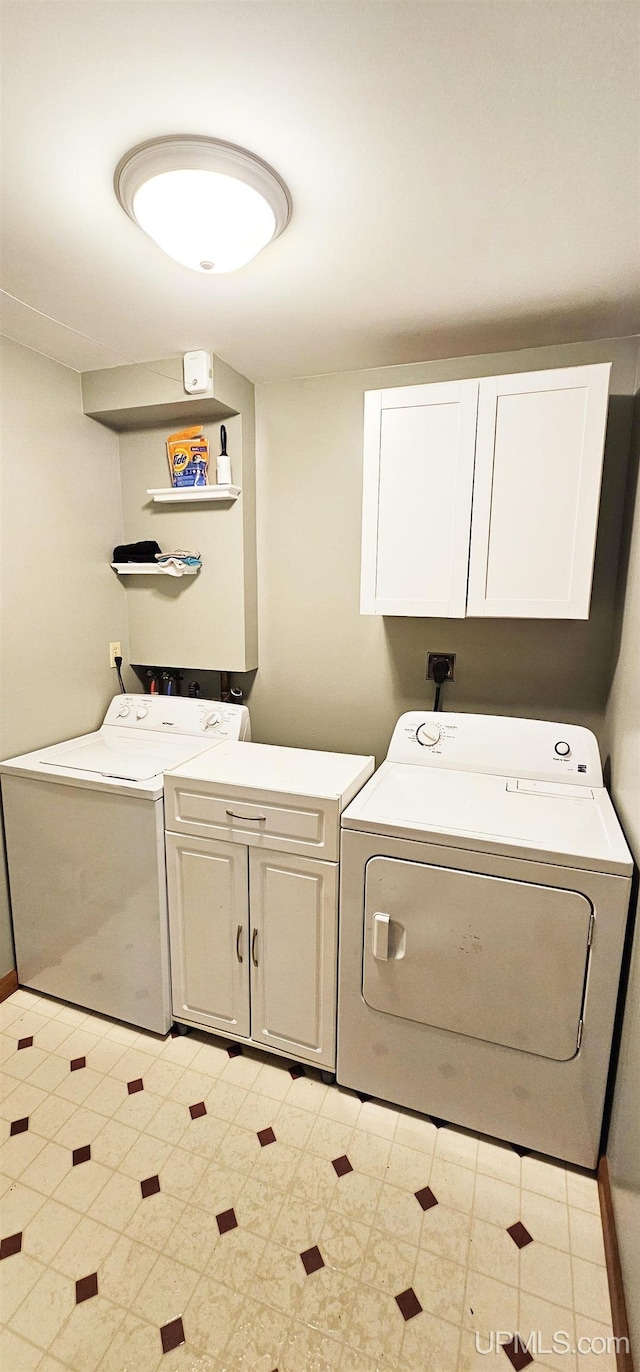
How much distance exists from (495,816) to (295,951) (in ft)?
2.44

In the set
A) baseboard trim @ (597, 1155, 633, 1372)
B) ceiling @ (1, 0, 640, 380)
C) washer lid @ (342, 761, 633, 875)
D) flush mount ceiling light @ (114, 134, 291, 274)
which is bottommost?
baseboard trim @ (597, 1155, 633, 1372)

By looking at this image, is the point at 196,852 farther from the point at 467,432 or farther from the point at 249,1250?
the point at 467,432

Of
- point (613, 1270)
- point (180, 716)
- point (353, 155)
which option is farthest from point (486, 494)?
point (613, 1270)

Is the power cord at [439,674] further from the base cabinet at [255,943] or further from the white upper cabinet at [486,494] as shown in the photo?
the base cabinet at [255,943]

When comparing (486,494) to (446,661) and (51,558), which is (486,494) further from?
(51,558)

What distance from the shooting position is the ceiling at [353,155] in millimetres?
876

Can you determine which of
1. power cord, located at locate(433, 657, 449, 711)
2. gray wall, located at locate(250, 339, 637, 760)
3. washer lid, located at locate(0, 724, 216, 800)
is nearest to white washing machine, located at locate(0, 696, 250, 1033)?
washer lid, located at locate(0, 724, 216, 800)

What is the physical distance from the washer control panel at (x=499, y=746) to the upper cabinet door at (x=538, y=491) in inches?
15.6

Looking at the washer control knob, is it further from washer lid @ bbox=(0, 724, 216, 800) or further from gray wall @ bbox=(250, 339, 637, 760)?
washer lid @ bbox=(0, 724, 216, 800)

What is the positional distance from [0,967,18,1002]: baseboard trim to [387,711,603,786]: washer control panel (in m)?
1.69

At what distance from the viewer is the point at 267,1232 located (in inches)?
53.4

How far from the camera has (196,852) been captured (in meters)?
1.81

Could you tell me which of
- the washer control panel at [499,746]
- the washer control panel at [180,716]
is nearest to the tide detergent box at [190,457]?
the washer control panel at [180,716]

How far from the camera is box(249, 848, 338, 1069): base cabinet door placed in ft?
5.48
